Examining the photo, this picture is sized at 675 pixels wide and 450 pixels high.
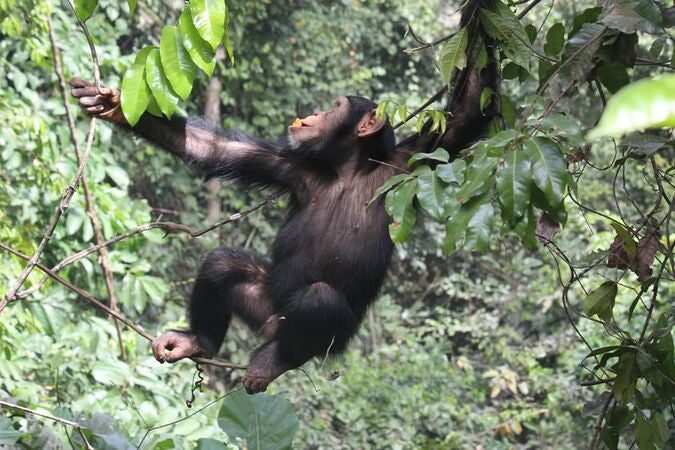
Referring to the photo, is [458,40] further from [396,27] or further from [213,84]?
[396,27]

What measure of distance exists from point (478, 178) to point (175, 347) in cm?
205

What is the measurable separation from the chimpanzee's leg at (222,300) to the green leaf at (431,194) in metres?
1.68

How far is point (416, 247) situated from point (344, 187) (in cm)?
795

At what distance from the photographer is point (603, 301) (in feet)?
9.12

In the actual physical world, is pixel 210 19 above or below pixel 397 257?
below

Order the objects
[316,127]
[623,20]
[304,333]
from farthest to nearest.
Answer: [316,127]
[304,333]
[623,20]

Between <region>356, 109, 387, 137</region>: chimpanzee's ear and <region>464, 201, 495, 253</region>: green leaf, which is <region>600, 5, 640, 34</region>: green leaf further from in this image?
<region>356, 109, 387, 137</region>: chimpanzee's ear

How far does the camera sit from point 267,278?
3.81 m

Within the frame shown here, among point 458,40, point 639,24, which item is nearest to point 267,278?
point 458,40

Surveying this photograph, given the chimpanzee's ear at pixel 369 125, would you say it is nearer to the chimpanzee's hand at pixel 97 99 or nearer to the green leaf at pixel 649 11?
the chimpanzee's hand at pixel 97 99

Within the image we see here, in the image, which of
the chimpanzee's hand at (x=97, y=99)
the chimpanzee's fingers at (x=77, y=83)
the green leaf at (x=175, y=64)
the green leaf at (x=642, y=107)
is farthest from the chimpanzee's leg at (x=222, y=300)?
the green leaf at (x=642, y=107)

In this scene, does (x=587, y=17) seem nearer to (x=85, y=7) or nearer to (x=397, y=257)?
(x=85, y=7)

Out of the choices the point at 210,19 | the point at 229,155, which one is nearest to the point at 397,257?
the point at 229,155

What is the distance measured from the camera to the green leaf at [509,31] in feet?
8.67
